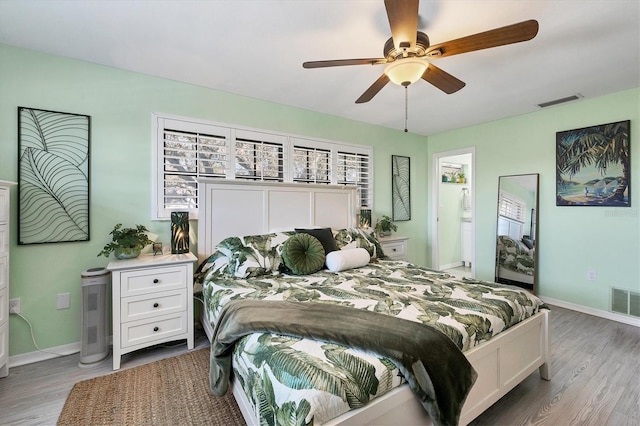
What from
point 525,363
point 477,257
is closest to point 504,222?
point 477,257

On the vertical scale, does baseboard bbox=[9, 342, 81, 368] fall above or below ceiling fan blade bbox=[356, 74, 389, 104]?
below

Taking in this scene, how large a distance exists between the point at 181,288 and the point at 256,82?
2.11m

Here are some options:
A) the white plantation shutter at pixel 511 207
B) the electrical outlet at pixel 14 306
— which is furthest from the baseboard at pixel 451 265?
the electrical outlet at pixel 14 306

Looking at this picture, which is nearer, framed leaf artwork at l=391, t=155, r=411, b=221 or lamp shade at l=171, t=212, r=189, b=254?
lamp shade at l=171, t=212, r=189, b=254

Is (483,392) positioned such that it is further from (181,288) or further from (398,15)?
(181,288)

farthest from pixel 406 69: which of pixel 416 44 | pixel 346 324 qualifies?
pixel 346 324

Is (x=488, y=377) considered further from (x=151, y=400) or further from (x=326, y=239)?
(x=151, y=400)

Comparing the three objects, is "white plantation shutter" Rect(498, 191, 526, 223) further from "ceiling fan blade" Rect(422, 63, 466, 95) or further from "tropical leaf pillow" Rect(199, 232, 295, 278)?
"tropical leaf pillow" Rect(199, 232, 295, 278)

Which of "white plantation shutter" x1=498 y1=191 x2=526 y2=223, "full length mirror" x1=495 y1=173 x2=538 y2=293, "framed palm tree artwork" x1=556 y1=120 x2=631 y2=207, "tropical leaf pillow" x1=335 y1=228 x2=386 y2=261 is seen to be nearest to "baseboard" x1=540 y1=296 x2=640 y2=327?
"full length mirror" x1=495 y1=173 x2=538 y2=293

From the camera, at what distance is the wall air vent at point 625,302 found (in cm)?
302

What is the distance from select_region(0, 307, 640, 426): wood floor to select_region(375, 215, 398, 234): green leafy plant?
217cm

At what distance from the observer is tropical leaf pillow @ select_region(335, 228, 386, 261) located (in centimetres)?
311

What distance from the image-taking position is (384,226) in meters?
4.15

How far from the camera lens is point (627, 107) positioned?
3.07 meters
